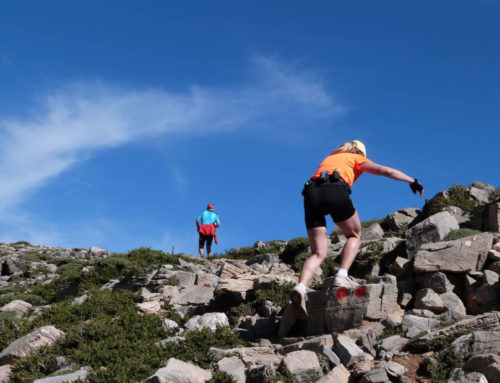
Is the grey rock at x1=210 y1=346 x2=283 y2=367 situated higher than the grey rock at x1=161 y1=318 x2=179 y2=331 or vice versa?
the grey rock at x1=161 y1=318 x2=179 y2=331

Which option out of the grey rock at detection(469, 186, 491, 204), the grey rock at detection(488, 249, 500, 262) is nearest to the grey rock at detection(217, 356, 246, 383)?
the grey rock at detection(488, 249, 500, 262)

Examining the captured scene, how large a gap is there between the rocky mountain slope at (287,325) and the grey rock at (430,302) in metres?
0.02

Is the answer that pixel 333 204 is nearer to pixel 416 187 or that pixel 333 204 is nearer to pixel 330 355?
pixel 416 187

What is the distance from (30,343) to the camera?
9.77 m

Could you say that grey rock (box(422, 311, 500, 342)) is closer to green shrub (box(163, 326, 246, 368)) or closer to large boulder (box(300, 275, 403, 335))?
large boulder (box(300, 275, 403, 335))

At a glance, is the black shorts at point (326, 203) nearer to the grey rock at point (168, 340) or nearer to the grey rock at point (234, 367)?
the grey rock at point (234, 367)

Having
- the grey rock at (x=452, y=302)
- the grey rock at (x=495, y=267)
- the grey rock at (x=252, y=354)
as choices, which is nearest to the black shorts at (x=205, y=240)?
the grey rock at (x=252, y=354)

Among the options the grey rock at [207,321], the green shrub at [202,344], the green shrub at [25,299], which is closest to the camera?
the green shrub at [202,344]

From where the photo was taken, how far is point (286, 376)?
7410mm

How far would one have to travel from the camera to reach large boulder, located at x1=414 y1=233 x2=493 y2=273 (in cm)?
999

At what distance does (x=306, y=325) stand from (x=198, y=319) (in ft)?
6.91

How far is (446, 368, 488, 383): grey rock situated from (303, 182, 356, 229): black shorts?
2.86 m

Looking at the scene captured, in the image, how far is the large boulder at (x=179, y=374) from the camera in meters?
7.31

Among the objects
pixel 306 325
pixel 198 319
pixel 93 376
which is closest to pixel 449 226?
pixel 306 325
